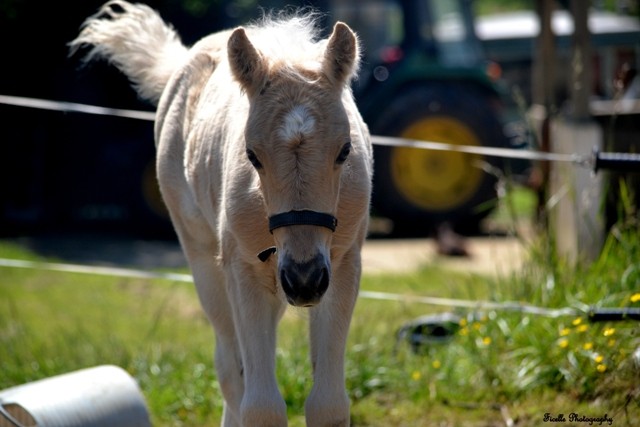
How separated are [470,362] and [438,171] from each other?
23.8 feet

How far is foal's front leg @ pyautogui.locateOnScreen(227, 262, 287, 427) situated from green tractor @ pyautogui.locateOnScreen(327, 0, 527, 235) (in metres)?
8.43

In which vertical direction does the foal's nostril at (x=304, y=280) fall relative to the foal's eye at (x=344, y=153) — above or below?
below

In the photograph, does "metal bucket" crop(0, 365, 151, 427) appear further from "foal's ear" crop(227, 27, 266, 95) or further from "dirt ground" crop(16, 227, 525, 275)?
"dirt ground" crop(16, 227, 525, 275)

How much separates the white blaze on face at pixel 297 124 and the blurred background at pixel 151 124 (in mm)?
8532

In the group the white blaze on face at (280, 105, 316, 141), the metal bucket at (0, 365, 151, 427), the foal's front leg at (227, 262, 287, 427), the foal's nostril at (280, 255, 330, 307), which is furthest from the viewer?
the metal bucket at (0, 365, 151, 427)

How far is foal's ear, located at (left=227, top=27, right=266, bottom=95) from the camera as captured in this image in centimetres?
377

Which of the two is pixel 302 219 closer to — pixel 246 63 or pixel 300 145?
pixel 300 145

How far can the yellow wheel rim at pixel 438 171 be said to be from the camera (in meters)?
12.5

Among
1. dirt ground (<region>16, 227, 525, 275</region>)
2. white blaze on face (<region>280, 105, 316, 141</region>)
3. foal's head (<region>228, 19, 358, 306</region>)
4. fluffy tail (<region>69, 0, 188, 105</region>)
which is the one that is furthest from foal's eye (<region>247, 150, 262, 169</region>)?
dirt ground (<region>16, 227, 525, 275</region>)

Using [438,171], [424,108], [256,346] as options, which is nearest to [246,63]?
[256,346]

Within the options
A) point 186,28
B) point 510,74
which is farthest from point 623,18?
point 186,28

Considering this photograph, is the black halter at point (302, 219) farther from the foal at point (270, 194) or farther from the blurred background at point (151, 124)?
the blurred background at point (151, 124)

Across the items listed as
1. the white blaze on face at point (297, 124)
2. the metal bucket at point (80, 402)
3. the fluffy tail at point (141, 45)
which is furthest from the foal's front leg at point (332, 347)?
the fluffy tail at point (141, 45)

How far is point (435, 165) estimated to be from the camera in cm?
1276
